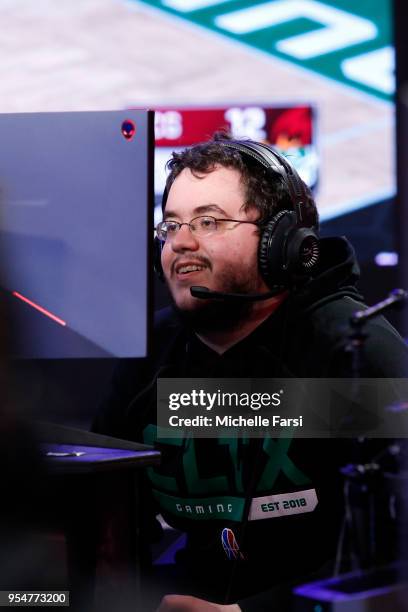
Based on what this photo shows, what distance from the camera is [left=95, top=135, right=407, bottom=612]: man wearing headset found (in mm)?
1146

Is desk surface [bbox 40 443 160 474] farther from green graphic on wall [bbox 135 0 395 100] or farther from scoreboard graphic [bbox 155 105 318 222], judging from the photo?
green graphic on wall [bbox 135 0 395 100]

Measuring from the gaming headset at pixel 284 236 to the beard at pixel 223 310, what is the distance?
0.10 ft

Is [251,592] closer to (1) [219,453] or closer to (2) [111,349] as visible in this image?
(1) [219,453]

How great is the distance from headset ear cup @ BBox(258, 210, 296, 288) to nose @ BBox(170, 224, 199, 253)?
106 mm

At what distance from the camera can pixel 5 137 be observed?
→ 1.07 metres

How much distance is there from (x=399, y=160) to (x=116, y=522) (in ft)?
1.50

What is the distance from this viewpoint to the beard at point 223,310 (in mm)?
1227

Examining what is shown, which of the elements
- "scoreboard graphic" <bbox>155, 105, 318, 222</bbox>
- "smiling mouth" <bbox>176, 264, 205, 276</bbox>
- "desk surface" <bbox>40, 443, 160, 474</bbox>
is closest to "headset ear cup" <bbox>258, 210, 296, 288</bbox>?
"smiling mouth" <bbox>176, 264, 205, 276</bbox>

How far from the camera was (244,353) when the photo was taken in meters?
1.28

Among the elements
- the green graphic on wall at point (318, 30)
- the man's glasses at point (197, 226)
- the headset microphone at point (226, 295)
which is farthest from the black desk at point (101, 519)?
the green graphic on wall at point (318, 30)

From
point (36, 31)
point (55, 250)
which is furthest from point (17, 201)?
point (36, 31)
